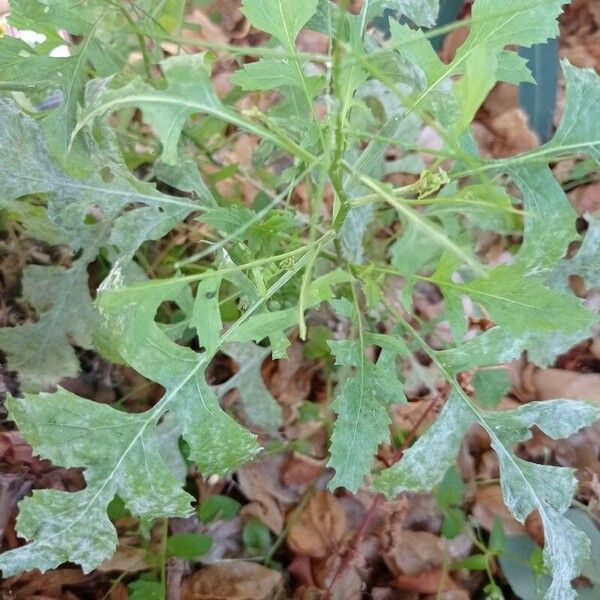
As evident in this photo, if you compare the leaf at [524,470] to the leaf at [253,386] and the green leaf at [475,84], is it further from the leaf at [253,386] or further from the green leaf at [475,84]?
the green leaf at [475,84]

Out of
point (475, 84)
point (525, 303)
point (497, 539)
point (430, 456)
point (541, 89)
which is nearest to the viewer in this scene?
point (475, 84)

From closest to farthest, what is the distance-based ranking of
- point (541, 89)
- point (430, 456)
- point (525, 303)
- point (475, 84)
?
point (475, 84), point (525, 303), point (430, 456), point (541, 89)

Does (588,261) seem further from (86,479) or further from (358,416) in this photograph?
(86,479)

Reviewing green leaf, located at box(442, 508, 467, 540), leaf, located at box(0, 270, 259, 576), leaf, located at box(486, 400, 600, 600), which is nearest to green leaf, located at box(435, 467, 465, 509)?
green leaf, located at box(442, 508, 467, 540)

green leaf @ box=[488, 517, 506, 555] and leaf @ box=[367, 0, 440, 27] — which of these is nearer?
leaf @ box=[367, 0, 440, 27]

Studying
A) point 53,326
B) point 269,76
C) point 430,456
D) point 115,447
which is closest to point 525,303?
point 430,456

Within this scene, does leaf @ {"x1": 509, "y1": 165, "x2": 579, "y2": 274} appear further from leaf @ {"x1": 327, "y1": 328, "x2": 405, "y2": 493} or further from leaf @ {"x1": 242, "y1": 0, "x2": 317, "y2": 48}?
leaf @ {"x1": 242, "y1": 0, "x2": 317, "y2": 48}

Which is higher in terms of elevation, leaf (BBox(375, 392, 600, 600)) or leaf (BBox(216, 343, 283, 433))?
leaf (BBox(375, 392, 600, 600))
